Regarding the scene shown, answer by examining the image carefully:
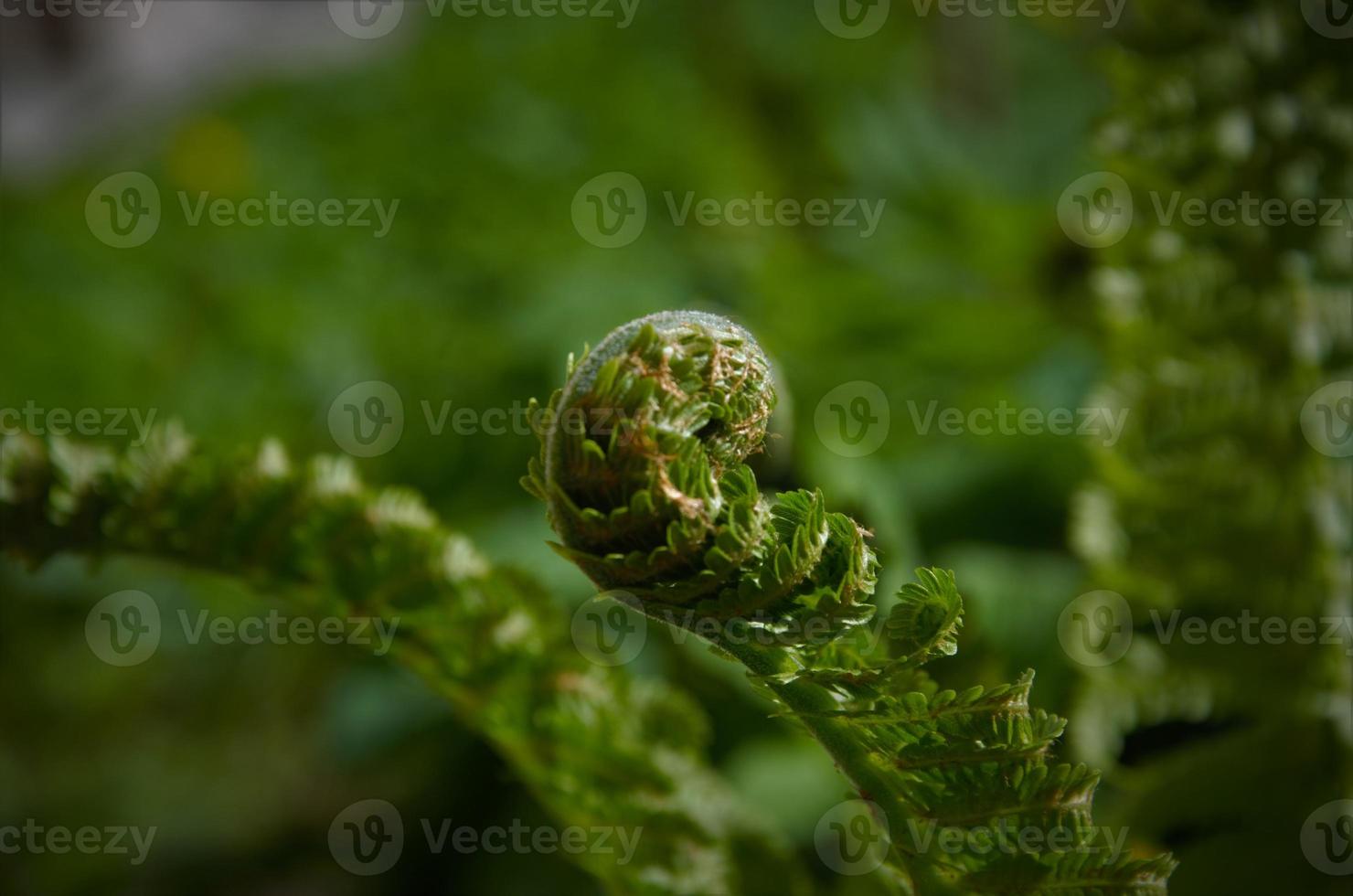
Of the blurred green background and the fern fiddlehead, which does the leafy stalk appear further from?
the fern fiddlehead

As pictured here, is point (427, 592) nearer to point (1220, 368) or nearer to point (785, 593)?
point (785, 593)

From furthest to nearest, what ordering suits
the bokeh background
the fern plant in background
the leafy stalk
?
1. the bokeh background
2. the fern plant in background
3. the leafy stalk

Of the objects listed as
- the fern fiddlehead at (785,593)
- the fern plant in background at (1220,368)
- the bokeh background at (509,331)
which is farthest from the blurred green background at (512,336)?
the fern fiddlehead at (785,593)

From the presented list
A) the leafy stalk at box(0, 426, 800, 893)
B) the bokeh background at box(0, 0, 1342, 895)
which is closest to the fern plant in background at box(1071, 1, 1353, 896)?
the bokeh background at box(0, 0, 1342, 895)

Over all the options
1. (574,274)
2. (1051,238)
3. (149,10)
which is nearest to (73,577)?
(574,274)

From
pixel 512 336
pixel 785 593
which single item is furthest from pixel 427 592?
pixel 512 336

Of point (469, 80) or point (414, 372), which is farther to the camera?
point (469, 80)


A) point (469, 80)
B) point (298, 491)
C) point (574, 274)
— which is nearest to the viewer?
point (298, 491)

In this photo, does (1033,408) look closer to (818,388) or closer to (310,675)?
(818,388)
